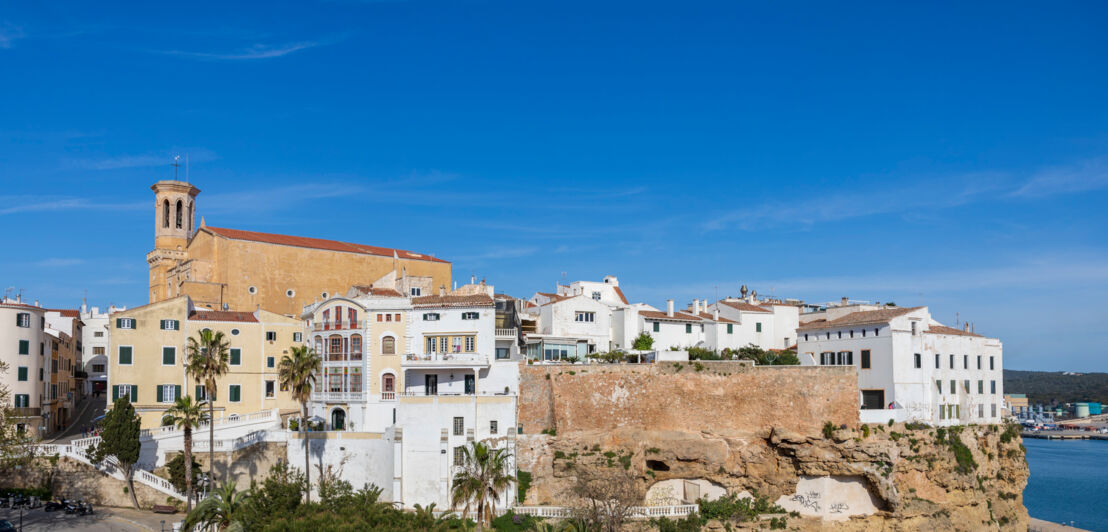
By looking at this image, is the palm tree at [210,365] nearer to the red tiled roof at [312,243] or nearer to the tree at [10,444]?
the tree at [10,444]

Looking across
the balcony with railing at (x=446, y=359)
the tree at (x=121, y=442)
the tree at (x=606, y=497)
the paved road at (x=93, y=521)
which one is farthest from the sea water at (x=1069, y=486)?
the tree at (x=121, y=442)

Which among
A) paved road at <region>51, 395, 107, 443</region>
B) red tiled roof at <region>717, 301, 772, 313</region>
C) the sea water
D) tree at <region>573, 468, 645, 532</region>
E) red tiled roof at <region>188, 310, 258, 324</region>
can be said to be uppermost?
red tiled roof at <region>717, 301, 772, 313</region>

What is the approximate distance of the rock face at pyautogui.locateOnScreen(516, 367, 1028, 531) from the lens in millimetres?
55844

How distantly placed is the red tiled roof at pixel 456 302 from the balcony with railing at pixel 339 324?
3910 millimetres

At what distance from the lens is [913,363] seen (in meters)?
60.8

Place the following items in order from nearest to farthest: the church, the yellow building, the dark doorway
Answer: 1. the yellow building
2. the dark doorway
3. the church

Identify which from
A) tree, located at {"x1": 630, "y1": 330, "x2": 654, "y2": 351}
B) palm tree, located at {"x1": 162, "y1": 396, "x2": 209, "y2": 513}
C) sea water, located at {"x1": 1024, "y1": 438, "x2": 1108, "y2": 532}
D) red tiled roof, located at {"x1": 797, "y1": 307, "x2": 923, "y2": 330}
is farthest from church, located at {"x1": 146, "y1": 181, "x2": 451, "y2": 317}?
sea water, located at {"x1": 1024, "y1": 438, "x2": 1108, "y2": 532}

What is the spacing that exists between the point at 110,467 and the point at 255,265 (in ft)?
86.4

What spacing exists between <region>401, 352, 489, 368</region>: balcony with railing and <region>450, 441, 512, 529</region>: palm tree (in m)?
9.57

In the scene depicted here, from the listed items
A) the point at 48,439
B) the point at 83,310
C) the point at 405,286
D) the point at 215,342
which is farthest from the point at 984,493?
the point at 83,310

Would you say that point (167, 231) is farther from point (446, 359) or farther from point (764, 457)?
point (764, 457)

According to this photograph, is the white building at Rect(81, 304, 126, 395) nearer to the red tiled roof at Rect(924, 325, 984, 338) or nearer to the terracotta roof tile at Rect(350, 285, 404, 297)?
the terracotta roof tile at Rect(350, 285, 404, 297)

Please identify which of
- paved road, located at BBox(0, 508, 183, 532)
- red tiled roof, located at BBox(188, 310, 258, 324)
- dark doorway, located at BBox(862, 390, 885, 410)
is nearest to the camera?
paved road, located at BBox(0, 508, 183, 532)

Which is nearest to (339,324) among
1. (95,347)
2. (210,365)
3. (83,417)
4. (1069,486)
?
(210,365)
